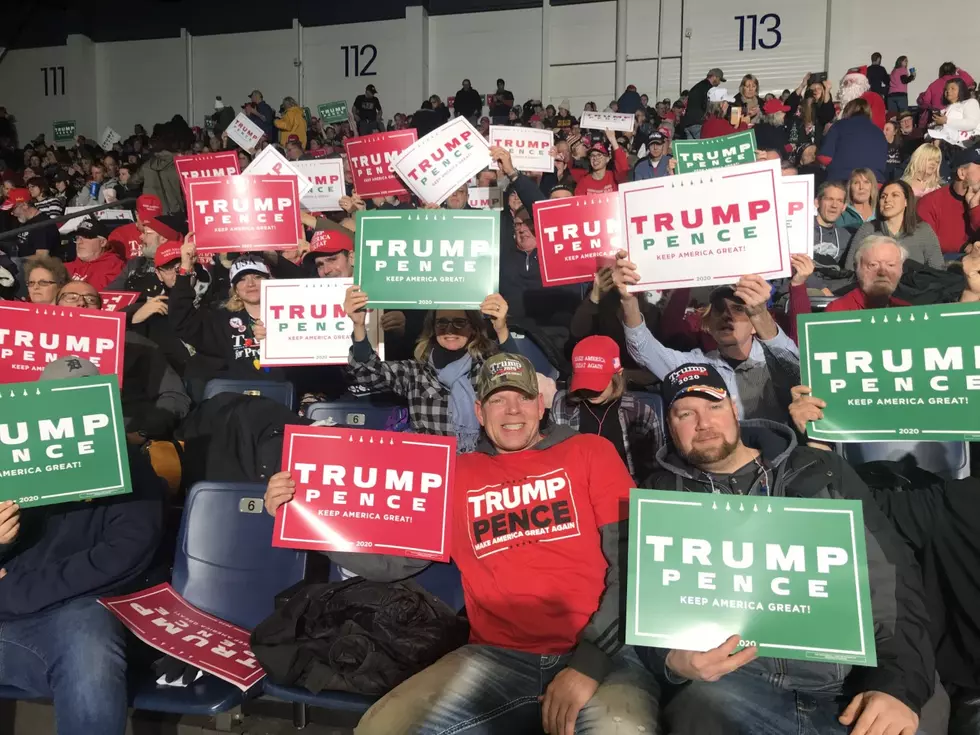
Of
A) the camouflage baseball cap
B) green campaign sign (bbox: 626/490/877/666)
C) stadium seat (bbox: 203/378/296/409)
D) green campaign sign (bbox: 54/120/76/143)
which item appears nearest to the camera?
green campaign sign (bbox: 626/490/877/666)

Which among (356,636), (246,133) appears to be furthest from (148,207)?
(356,636)

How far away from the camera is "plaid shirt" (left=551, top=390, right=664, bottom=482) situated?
12.0 ft

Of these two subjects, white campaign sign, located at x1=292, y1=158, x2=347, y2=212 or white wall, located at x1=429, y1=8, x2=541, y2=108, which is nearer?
white campaign sign, located at x1=292, y1=158, x2=347, y2=212

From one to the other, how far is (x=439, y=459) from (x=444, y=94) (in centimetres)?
1690

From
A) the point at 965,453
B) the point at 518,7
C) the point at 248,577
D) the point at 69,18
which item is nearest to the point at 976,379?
the point at 965,453

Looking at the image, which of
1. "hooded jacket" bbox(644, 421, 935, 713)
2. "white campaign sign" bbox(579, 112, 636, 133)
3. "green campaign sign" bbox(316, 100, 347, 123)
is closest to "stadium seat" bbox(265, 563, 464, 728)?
"hooded jacket" bbox(644, 421, 935, 713)

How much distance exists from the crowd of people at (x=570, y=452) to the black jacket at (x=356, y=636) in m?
0.11

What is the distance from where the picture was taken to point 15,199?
11.1 meters

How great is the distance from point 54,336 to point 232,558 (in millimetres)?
1444

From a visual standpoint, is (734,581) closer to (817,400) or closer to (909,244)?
(817,400)

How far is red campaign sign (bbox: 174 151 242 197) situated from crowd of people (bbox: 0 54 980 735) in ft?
1.49

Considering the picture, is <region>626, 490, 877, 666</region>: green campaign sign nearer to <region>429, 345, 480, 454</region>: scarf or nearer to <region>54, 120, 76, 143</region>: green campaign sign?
<region>429, 345, 480, 454</region>: scarf

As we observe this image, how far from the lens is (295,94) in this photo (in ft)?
62.1

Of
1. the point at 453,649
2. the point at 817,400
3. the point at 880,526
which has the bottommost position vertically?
the point at 453,649
